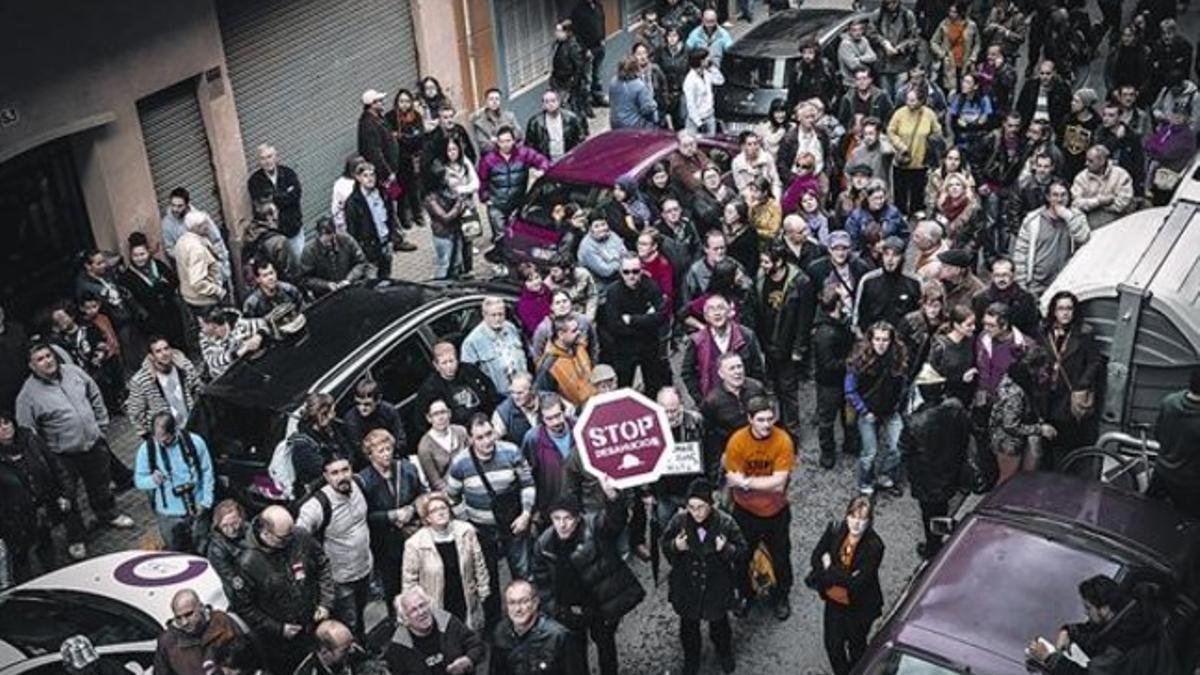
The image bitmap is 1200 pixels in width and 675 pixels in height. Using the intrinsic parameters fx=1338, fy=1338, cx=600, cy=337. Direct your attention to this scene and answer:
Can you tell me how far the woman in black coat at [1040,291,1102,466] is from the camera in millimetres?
9578

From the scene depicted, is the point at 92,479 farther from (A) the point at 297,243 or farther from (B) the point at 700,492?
(B) the point at 700,492

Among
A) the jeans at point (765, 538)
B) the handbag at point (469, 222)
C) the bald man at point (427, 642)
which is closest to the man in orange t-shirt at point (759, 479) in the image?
the jeans at point (765, 538)

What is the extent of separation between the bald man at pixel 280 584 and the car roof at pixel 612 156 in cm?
630

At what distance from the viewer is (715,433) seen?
9.55 metres

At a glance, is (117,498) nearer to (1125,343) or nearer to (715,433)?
(715,433)

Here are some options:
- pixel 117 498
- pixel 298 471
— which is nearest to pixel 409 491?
pixel 298 471

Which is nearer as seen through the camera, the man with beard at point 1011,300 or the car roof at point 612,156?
the man with beard at point 1011,300

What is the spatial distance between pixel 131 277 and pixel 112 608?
5.16m

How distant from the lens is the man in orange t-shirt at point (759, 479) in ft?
28.9

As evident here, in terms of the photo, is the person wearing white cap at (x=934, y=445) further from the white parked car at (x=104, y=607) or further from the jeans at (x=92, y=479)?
the jeans at (x=92, y=479)

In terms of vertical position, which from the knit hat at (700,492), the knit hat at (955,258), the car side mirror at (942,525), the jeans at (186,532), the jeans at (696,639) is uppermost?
the knit hat at (955,258)

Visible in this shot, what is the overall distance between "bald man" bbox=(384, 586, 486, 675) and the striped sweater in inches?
47.0

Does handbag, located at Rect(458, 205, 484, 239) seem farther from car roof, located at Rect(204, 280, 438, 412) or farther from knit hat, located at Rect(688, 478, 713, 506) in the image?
knit hat, located at Rect(688, 478, 713, 506)

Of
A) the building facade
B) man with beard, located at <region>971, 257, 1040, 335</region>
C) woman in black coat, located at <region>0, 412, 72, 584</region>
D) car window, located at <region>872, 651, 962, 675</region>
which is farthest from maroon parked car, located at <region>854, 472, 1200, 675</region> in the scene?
the building facade
